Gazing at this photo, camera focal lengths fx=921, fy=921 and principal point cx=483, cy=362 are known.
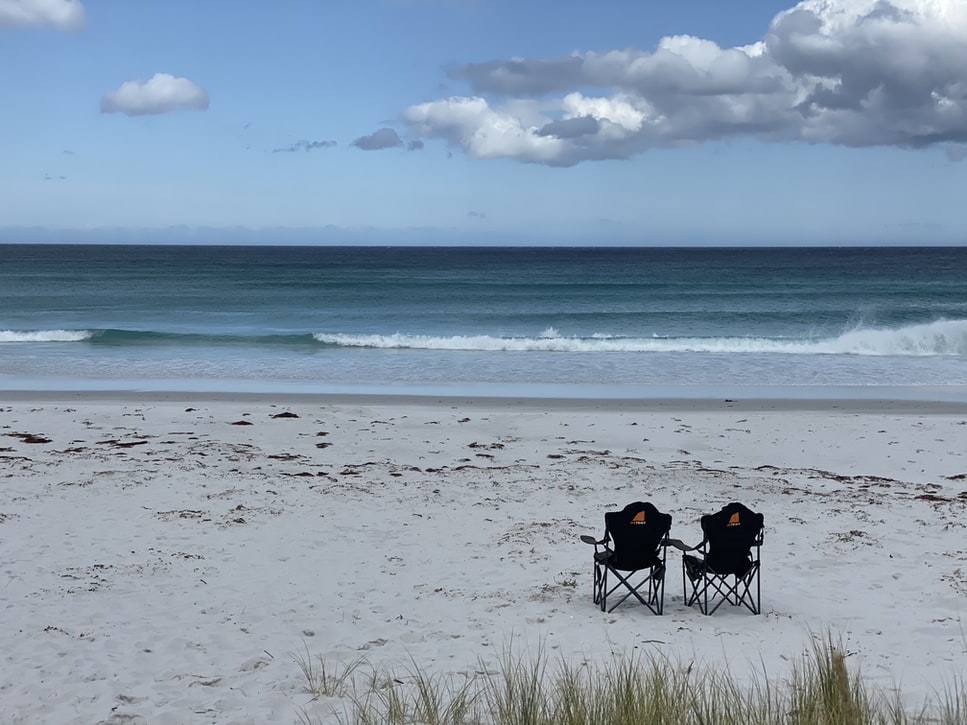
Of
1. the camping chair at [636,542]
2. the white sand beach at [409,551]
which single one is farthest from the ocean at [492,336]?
the camping chair at [636,542]

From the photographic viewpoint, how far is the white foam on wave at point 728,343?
28562mm

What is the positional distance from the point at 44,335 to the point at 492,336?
15.5m

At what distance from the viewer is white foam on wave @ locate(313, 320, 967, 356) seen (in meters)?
28.6

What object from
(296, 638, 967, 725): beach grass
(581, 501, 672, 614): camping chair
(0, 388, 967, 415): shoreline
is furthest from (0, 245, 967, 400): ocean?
(296, 638, 967, 725): beach grass

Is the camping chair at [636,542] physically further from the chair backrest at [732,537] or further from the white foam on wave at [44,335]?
the white foam on wave at [44,335]

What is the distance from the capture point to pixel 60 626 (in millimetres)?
6066

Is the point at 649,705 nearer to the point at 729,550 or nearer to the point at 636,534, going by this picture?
the point at 636,534

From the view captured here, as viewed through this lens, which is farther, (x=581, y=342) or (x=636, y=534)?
(x=581, y=342)

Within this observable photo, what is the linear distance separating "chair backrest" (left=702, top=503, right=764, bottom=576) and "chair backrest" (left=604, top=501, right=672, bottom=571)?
336 mm

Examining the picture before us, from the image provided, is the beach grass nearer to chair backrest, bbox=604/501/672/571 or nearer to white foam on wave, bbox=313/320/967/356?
chair backrest, bbox=604/501/672/571

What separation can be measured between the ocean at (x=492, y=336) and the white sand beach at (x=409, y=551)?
237 inches

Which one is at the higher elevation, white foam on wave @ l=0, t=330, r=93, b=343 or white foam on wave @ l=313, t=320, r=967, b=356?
white foam on wave @ l=313, t=320, r=967, b=356

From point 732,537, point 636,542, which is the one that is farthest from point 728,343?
point 636,542

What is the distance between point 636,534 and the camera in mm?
6609
